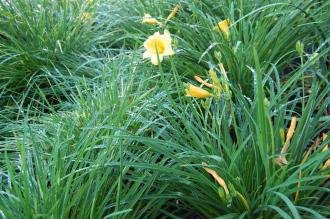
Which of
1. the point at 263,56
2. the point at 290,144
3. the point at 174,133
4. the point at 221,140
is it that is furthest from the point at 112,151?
the point at 263,56

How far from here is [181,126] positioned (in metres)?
2.11

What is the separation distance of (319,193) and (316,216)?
158 millimetres

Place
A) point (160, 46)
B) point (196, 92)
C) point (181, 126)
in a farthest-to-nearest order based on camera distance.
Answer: point (181, 126) → point (160, 46) → point (196, 92)

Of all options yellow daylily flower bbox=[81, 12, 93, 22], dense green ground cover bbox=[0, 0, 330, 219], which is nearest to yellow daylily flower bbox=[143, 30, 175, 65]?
dense green ground cover bbox=[0, 0, 330, 219]

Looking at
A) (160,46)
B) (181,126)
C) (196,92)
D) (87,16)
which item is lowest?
(181,126)

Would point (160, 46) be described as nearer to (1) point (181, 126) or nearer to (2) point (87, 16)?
(1) point (181, 126)

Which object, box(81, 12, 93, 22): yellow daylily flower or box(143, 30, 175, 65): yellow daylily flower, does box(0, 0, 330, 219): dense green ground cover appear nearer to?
box(143, 30, 175, 65): yellow daylily flower

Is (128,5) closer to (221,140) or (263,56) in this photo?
(263,56)

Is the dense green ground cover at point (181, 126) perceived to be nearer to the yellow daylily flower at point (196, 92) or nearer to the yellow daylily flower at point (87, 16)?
the yellow daylily flower at point (196, 92)

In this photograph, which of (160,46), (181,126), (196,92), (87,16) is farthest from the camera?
(87,16)

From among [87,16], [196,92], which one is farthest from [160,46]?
[87,16]

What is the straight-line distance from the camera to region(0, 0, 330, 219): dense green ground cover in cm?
157

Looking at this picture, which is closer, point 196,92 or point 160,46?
point 196,92

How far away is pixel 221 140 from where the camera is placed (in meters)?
1.70
